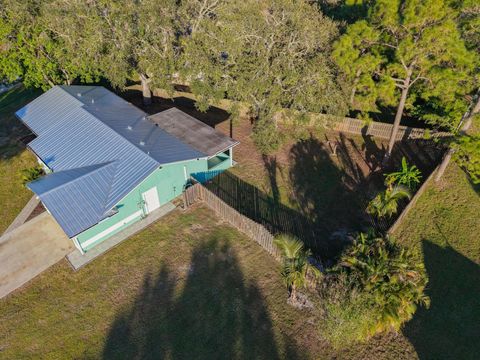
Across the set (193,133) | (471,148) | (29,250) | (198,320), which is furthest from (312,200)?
(29,250)

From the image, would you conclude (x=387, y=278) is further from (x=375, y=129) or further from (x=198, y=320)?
(x=375, y=129)

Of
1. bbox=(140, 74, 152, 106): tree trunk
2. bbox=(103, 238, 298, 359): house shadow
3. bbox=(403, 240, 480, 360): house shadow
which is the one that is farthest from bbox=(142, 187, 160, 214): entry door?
bbox=(403, 240, 480, 360): house shadow

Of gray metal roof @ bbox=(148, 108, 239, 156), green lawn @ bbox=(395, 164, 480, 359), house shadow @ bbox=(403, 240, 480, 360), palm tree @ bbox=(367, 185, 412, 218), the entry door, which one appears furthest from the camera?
gray metal roof @ bbox=(148, 108, 239, 156)

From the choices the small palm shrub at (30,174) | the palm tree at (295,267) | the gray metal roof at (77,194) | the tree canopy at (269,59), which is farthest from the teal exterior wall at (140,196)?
the palm tree at (295,267)

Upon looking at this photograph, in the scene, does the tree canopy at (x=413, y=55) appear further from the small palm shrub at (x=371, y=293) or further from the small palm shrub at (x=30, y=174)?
the small palm shrub at (x=30, y=174)

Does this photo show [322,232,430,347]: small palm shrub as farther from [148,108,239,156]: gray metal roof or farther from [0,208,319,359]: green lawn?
[148,108,239,156]: gray metal roof

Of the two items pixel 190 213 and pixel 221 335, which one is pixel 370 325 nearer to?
pixel 221 335

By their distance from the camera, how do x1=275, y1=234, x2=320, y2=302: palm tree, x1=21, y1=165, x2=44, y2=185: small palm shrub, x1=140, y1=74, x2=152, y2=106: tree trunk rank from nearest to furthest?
1. x1=275, y1=234, x2=320, y2=302: palm tree
2. x1=21, y1=165, x2=44, y2=185: small palm shrub
3. x1=140, y1=74, x2=152, y2=106: tree trunk

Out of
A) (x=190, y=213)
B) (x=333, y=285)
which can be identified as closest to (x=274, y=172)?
(x=190, y=213)
